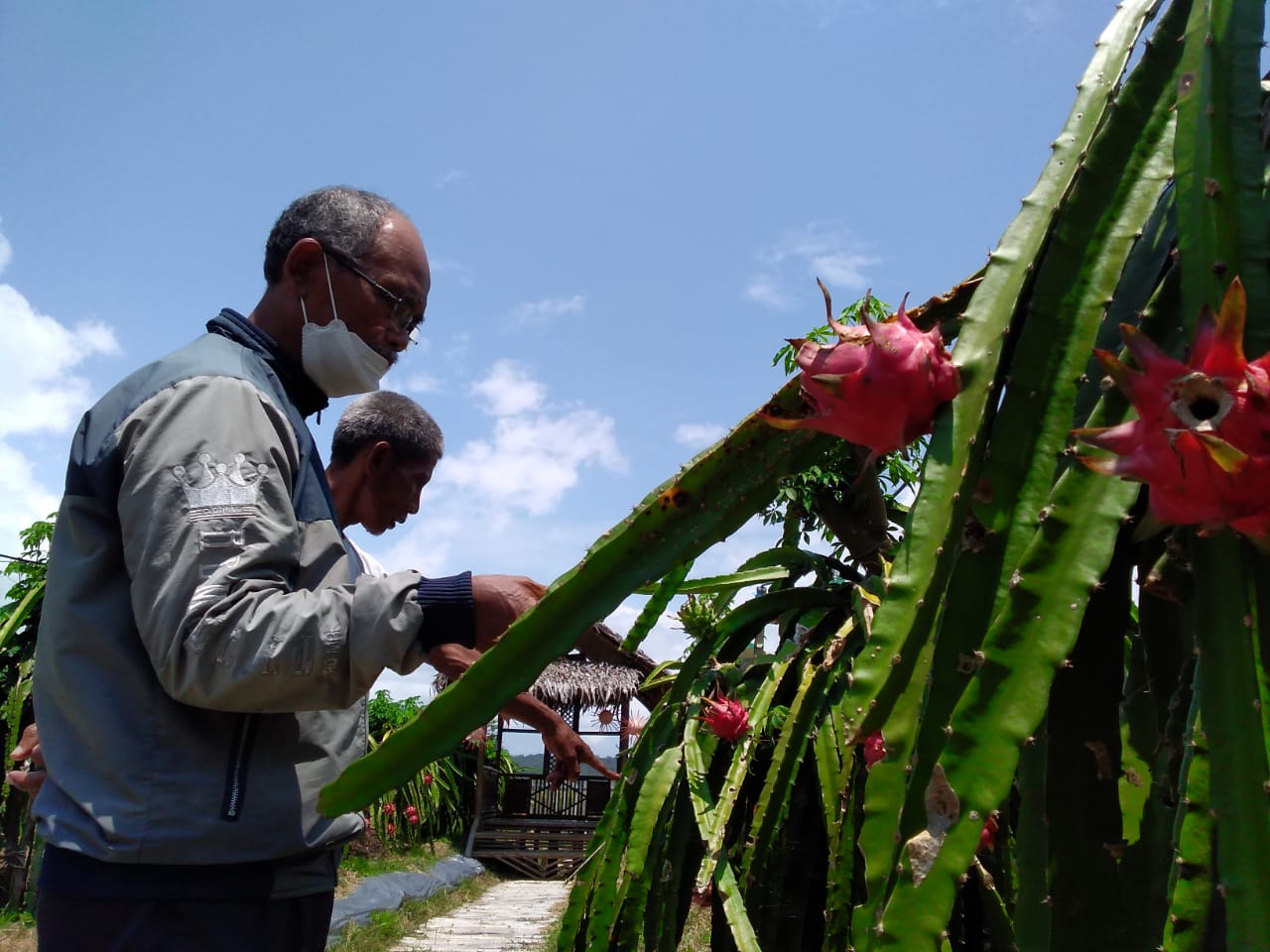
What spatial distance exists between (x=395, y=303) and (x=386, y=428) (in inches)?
48.6

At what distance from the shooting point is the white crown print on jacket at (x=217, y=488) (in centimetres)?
146

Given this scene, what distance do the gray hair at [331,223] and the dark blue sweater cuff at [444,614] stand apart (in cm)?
85

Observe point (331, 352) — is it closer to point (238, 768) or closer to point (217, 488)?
point (217, 488)

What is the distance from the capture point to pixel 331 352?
205 centimetres

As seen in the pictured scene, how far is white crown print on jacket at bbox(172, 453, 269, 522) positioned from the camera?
57.5 inches

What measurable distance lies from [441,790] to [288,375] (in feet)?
50.7

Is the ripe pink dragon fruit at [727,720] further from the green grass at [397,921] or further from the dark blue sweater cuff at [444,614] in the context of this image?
the green grass at [397,921]

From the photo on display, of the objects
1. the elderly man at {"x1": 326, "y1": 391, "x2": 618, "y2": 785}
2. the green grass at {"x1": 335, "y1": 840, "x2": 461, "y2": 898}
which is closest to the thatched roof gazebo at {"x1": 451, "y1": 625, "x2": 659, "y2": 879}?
the green grass at {"x1": 335, "y1": 840, "x2": 461, "y2": 898}

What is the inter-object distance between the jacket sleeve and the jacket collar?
384 millimetres

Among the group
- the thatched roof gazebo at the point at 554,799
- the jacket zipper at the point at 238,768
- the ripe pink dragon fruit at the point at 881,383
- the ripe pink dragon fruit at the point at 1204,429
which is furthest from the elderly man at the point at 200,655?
the thatched roof gazebo at the point at 554,799

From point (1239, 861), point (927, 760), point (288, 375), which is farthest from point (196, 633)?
point (1239, 861)

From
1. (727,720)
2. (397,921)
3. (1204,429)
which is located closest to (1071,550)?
(1204,429)

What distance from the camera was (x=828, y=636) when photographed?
315 centimetres

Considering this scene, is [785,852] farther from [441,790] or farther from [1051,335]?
[441,790]
